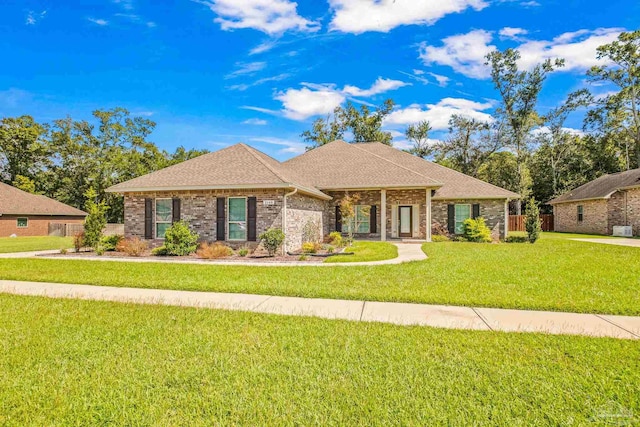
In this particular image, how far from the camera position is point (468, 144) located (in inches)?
1549

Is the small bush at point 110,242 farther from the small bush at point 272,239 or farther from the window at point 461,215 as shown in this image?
the window at point 461,215

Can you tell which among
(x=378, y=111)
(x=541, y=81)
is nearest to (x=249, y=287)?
(x=378, y=111)

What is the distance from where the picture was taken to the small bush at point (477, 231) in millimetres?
17844

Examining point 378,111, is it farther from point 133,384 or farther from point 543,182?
point 133,384

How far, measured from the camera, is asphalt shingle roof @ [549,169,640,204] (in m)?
23.3

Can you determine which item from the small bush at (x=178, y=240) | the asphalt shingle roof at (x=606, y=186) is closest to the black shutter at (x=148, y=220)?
the small bush at (x=178, y=240)

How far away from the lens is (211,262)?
11078mm

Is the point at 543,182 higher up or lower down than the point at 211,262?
higher up

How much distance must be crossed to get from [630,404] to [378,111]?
34888mm

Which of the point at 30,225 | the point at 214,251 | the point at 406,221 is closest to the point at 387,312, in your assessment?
the point at 214,251

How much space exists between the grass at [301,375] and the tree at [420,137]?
1533 inches

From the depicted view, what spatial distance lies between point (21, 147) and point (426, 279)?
162 ft

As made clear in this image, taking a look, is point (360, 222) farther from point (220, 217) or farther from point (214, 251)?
point (214, 251)

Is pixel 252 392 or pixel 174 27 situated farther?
pixel 174 27
